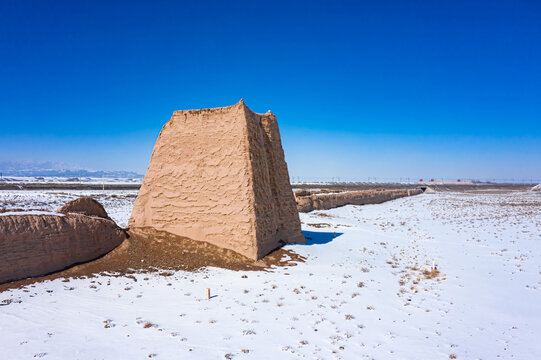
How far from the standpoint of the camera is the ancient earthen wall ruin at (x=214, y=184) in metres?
8.84

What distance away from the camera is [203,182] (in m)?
9.33

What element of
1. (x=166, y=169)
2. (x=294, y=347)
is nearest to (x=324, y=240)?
(x=166, y=169)

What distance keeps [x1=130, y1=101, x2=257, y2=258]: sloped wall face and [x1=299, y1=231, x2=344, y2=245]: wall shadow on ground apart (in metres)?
3.89

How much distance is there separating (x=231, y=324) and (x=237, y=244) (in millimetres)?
3557

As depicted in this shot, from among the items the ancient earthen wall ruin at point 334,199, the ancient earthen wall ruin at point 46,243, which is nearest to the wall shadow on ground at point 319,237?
the ancient earthen wall ruin at point 46,243

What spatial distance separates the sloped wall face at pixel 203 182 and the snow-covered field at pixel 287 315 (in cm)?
156

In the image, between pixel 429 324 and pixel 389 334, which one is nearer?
pixel 389 334

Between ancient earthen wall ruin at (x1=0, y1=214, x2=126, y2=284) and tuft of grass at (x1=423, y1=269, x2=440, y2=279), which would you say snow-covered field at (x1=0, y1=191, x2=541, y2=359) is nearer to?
tuft of grass at (x1=423, y1=269, x2=440, y2=279)

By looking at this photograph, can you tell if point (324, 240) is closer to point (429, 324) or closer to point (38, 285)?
point (429, 324)

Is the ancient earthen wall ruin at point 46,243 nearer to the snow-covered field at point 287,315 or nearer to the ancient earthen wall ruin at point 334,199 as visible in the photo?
the snow-covered field at point 287,315

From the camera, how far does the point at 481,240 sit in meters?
14.7

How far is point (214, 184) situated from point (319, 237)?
5747mm

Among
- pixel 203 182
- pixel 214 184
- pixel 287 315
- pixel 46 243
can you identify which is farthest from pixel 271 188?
pixel 46 243

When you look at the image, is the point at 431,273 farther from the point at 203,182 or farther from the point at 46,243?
the point at 46,243
